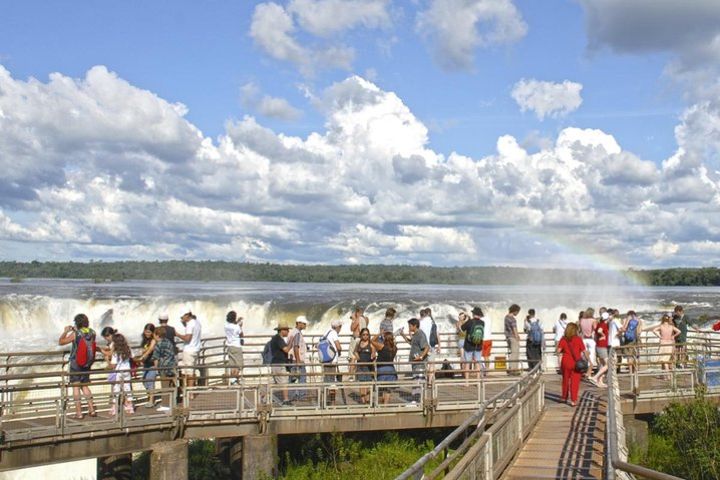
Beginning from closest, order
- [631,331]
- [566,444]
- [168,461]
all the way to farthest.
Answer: [566,444], [168,461], [631,331]

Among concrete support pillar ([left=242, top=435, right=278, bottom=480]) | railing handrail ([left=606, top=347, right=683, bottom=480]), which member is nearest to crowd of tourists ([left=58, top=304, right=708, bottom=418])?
concrete support pillar ([left=242, top=435, right=278, bottom=480])

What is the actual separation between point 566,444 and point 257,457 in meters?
5.73

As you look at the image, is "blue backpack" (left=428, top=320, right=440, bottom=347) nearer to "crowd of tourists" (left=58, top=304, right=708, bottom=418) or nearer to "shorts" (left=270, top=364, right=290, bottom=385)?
"crowd of tourists" (left=58, top=304, right=708, bottom=418)

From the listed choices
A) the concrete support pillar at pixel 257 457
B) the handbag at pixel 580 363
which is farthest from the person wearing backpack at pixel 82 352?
the handbag at pixel 580 363

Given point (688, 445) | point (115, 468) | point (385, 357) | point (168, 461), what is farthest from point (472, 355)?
point (115, 468)

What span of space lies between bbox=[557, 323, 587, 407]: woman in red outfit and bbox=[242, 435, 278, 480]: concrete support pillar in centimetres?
636

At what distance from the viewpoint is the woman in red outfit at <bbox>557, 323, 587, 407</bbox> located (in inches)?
637

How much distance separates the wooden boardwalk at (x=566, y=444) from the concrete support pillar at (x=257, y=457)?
4887mm

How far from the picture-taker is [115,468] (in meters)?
17.5

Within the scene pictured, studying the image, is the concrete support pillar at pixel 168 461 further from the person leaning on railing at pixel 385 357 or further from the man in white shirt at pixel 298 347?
the person leaning on railing at pixel 385 357

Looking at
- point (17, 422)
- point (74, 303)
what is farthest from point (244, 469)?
point (74, 303)

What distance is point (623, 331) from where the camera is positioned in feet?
68.0

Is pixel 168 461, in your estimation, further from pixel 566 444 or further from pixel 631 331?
pixel 631 331

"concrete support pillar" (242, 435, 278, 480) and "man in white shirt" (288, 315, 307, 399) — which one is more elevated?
"man in white shirt" (288, 315, 307, 399)
